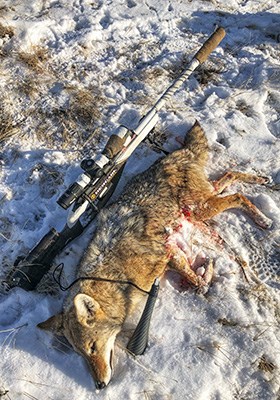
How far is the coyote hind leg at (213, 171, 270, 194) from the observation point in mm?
6057

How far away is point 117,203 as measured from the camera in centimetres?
563

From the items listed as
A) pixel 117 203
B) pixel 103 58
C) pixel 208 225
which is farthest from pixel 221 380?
pixel 103 58

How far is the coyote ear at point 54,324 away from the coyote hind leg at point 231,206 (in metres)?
2.29

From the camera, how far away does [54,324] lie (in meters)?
4.88

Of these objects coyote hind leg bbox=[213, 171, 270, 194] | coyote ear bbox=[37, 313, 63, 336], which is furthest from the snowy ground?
coyote ear bbox=[37, 313, 63, 336]

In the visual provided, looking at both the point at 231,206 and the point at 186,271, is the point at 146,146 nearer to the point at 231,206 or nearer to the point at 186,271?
the point at 231,206

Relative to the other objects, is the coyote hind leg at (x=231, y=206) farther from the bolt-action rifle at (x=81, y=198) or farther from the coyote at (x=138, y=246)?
the bolt-action rifle at (x=81, y=198)

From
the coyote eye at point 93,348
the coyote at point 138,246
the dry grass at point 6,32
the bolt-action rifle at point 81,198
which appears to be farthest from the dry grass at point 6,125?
the coyote eye at point 93,348

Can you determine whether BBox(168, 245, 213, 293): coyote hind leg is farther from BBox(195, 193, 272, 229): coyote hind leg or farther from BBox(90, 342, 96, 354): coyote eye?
BBox(90, 342, 96, 354): coyote eye

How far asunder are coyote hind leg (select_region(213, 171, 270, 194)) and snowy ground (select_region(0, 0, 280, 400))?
0.41 ft

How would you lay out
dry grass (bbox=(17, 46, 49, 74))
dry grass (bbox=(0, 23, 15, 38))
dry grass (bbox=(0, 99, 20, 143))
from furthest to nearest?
dry grass (bbox=(0, 23, 15, 38)) < dry grass (bbox=(17, 46, 49, 74)) < dry grass (bbox=(0, 99, 20, 143))

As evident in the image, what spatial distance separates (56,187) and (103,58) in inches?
115

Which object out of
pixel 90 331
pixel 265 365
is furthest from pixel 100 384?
pixel 265 365

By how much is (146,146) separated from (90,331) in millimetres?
3159
